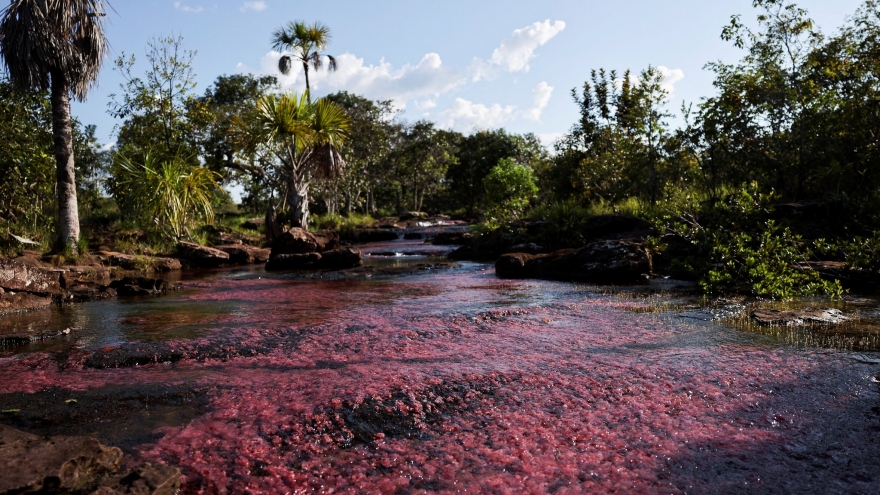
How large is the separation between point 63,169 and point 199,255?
430 centimetres

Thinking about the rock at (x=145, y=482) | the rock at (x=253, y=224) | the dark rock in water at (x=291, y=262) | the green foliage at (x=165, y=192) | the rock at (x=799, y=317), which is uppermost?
the green foliage at (x=165, y=192)

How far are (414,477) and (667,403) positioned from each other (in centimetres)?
196

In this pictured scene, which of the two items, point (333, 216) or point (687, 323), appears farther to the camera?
point (333, 216)

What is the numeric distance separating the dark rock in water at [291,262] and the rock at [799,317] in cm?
1180

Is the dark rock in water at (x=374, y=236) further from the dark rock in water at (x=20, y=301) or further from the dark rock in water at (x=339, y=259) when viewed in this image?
the dark rock in water at (x=20, y=301)

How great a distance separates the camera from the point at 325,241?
18.5 meters

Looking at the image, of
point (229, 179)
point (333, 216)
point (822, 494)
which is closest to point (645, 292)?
point (822, 494)

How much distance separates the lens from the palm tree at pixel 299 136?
21.2 metres

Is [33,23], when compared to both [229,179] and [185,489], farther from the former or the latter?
→ [229,179]

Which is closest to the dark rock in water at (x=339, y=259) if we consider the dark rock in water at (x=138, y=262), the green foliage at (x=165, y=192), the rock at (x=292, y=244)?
the rock at (x=292, y=244)

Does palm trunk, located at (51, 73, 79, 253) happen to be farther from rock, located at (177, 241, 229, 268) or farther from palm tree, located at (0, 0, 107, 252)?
rock, located at (177, 241, 229, 268)

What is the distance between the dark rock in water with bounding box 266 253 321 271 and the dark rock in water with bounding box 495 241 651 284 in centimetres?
579

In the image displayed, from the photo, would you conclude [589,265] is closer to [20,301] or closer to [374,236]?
[20,301]

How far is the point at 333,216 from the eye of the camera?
33.0 metres
